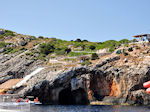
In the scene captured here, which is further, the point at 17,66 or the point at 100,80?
the point at 17,66

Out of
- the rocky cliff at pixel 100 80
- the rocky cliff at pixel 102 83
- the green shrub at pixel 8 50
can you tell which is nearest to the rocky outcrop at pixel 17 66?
the rocky cliff at pixel 100 80

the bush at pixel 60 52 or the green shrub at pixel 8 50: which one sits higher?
the green shrub at pixel 8 50

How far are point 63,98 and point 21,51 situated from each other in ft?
113

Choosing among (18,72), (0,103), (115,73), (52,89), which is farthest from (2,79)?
(0,103)

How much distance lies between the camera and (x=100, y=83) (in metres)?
75.1

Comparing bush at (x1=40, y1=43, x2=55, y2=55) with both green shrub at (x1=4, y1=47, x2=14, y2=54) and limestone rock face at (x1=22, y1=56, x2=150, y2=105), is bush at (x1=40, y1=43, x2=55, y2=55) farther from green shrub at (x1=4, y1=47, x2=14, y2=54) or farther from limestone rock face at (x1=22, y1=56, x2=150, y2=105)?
limestone rock face at (x1=22, y1=56, x2=150, y2=105)

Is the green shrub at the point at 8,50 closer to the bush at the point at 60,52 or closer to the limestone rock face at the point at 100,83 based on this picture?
the bush at the point at 60,52

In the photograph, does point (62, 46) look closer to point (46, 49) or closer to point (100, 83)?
point (46, 49)

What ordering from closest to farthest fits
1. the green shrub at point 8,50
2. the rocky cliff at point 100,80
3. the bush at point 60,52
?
1. the rocky cliff at point 100,80
2. the bush at point 60,52
3. the green shrub at point 8,50

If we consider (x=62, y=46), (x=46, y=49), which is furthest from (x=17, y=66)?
(x=62, y=46)

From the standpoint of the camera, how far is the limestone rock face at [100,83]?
69250 mm

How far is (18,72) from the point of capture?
293 feet

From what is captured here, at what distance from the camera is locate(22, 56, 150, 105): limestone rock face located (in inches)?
2726

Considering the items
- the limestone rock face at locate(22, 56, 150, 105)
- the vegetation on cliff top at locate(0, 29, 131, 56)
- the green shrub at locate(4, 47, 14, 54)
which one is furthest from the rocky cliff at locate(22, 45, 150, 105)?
the green shrub at locate(4, 47, 14, 54)
